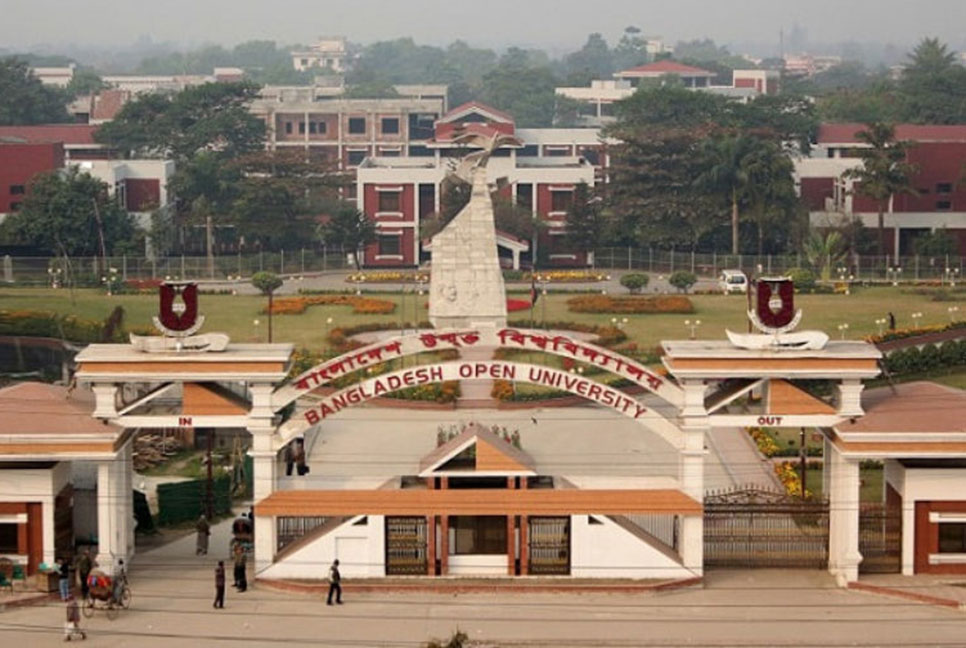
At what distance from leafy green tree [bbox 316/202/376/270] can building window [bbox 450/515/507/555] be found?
176ft

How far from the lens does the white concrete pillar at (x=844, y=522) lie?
33.8 m

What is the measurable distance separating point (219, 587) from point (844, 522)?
31.9 feet

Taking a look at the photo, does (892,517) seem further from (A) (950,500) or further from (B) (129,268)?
(B) (129,268)

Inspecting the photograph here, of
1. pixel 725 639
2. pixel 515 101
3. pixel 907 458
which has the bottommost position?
pixel 725 639

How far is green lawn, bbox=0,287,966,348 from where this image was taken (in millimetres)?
63031

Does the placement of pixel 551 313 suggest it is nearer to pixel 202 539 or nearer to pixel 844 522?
pixel 202 539

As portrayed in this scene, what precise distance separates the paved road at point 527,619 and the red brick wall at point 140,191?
59835 millimetres

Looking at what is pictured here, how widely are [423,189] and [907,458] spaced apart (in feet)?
199

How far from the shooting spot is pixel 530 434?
47688 millimetres

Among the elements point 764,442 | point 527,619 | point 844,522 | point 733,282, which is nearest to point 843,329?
point 733,282

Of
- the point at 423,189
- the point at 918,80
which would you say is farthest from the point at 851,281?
the point at 918,80

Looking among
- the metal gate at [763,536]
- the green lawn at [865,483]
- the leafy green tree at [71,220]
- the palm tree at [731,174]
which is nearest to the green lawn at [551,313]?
the leafy green tree at [71,220]

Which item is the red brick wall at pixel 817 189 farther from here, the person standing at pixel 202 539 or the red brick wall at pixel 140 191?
the person standing at pixel 202 539

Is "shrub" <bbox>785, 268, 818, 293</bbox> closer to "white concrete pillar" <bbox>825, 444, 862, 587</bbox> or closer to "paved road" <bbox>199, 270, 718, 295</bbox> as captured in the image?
"paved road" <bbox>199, 270, 718, 295</bbox>
